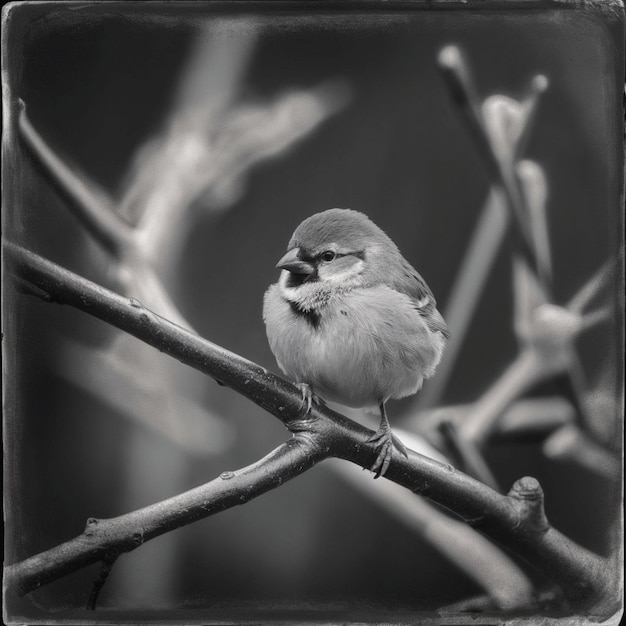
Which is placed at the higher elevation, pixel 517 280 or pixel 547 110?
pixel 547 110

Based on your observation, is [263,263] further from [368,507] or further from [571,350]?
[571,350]

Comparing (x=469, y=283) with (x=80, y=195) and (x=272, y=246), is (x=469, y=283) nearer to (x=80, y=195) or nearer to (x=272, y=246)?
(x=272, y=246)

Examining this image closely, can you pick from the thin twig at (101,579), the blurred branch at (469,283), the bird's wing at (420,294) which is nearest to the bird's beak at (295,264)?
the bird's wing at (420,294)

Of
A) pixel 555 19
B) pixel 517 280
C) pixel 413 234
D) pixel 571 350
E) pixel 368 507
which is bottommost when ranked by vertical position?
pixel 368 507

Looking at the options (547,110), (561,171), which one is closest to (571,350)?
(561,171)

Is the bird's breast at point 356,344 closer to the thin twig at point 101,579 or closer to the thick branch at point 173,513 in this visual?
the thick branch at point 173,513

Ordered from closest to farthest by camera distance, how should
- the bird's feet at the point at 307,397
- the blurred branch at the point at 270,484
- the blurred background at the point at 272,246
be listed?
the blurred branch at the point at 270,484
the bird's feet at the point at 307,397
the blurred background at the point at 272,246
